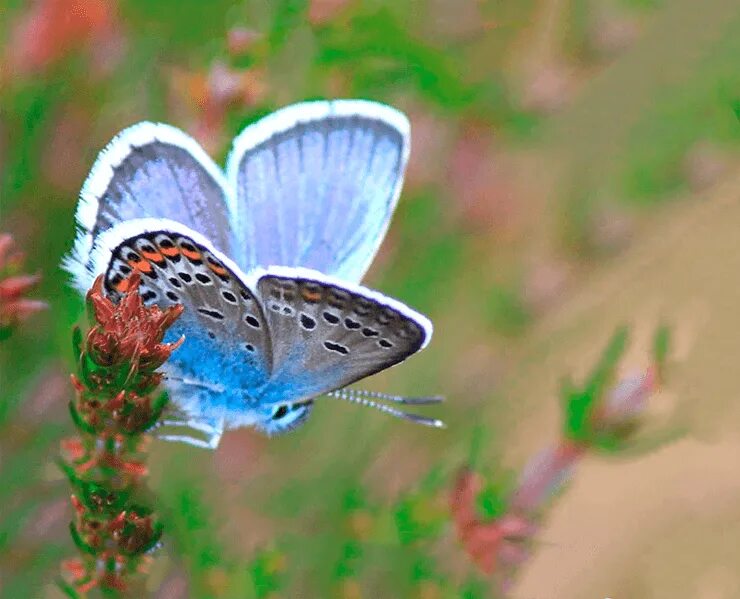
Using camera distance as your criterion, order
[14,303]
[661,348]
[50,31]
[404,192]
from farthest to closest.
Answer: [404,192] < [50,31] < [661,348] < [14,303]

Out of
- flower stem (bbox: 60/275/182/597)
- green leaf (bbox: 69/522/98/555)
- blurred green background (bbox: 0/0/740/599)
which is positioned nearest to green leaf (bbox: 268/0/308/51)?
blurred green background (bbox: 0/0/740/599)

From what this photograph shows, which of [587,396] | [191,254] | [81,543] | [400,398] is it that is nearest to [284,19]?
[191,254]

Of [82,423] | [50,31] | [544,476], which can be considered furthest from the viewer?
[50,31]

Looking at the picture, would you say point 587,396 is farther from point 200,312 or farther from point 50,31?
point 50,31

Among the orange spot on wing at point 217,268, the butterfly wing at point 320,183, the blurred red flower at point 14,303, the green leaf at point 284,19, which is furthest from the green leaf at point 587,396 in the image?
the blurred red flower at point 14,303

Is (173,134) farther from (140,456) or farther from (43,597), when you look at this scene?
(43,597)

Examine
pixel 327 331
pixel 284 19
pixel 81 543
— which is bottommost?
pixel 81 543

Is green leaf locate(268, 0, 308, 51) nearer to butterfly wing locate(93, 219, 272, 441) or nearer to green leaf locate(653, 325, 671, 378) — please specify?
butterfly wing locate(93, 219, 272, 441)

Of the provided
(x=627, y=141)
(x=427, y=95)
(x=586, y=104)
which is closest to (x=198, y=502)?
(x=427, y=95)

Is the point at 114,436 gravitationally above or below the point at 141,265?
below
